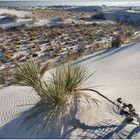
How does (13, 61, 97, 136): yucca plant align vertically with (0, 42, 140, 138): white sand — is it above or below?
above

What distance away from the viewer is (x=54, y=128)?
593cm

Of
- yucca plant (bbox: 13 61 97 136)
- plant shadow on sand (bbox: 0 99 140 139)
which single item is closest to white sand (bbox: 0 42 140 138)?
plant shadow on sand (bbox: 0 99 140 139)

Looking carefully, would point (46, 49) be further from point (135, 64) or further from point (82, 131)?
point (82, 131)

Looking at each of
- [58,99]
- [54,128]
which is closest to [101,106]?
[58,99]

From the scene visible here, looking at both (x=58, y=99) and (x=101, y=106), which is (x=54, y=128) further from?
(x=101, y=106)

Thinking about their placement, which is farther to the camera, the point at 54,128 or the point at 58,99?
the point at 58,99

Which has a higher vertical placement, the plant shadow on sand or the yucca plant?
the yucca plant

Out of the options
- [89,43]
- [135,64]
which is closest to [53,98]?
[135,64]

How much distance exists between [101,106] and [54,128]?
1.21m

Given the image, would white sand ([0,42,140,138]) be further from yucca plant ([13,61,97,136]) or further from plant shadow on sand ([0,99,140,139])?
yucca plant ([13,61,97,136])

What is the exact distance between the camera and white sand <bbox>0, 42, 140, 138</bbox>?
575 centimetres

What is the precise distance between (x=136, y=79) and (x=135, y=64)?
1.82 m

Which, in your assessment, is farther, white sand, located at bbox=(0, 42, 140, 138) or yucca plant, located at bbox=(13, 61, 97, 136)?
→ yucca plant, located at bbox=(13, 61, 97, 136)

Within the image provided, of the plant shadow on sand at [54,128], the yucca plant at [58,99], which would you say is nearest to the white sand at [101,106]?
the plant shadow on sand at [54,128]
